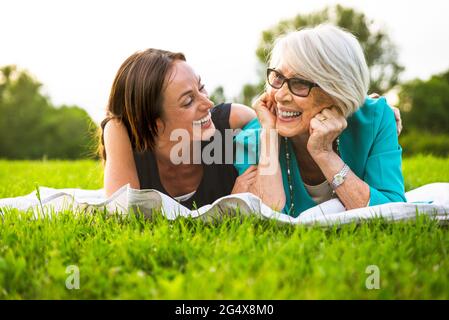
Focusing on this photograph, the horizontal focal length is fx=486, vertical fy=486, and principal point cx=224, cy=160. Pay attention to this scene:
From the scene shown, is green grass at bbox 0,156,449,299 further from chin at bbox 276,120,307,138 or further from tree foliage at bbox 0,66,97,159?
tree foliage at bbox 0,66,97,159

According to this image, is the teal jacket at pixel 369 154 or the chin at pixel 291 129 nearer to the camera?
the teal jacket at pixel 369 154

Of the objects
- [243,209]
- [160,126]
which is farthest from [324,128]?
[160,126]

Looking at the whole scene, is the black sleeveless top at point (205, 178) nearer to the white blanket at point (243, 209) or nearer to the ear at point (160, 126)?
the ear at point (160, 126)

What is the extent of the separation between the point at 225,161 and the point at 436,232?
80.1 inches

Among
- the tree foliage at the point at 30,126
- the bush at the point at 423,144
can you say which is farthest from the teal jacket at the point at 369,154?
the tree foliage at the point at 30,126

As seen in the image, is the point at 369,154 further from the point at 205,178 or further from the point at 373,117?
the point at 205,178

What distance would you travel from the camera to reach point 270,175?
3730 millimetres

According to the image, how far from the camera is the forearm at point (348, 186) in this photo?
11.2 feet

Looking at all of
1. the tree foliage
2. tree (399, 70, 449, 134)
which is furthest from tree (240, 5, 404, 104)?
the tree foliage

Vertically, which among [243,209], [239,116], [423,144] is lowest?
[243,209]

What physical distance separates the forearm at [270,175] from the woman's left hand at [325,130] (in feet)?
1.01

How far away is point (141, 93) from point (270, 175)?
1.25m

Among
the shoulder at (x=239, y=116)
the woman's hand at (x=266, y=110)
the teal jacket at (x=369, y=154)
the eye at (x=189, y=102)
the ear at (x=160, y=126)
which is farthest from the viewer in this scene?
the shoulder at (x=239, y=116)

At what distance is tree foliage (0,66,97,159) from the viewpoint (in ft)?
113
